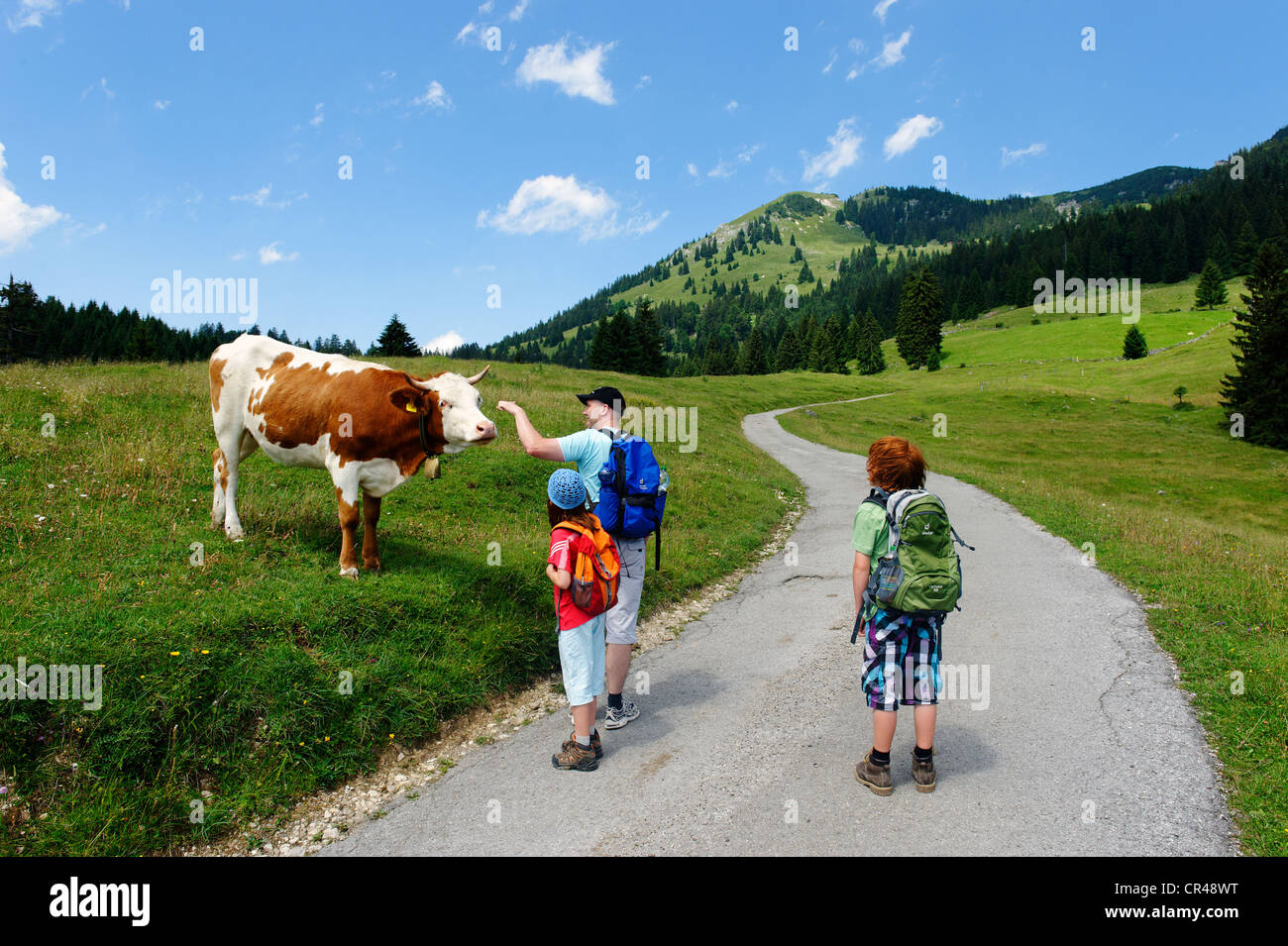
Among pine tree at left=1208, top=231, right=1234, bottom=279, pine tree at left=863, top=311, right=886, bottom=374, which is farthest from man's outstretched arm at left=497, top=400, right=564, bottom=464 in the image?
pine tree at left=1208, top=231, right=1234, bottom=279

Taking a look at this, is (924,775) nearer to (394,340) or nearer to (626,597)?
(626,597)

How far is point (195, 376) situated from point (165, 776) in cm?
1856

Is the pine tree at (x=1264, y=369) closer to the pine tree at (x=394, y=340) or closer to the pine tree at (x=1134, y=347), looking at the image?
the pine tree at (x=1134, y=347)

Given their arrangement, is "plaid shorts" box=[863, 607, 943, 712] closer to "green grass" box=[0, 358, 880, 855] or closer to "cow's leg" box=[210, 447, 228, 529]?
"green grass" box=[0, 358, 880, 855]

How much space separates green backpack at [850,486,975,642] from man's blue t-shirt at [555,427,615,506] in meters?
2.31

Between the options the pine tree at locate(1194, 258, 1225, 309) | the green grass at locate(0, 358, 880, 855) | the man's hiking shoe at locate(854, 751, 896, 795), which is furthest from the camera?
the pine tree at locate(1194, 258, 1225, 309)

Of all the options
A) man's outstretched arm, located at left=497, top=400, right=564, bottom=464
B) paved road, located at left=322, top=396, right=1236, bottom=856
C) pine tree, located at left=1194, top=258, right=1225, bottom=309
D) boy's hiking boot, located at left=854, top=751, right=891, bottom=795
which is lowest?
paved road, located at left=322, top=396, right=1236, bottom=856

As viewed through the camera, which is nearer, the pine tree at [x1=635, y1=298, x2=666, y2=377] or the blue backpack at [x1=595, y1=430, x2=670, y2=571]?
the blue backpack at [x1=595, y1=430, x2=670, y2=571]

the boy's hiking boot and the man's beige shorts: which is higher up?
→ the man's beige shorts

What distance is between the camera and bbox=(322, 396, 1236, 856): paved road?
14.1 ft

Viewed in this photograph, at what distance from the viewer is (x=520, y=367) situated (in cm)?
4084

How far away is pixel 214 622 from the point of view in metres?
5.70

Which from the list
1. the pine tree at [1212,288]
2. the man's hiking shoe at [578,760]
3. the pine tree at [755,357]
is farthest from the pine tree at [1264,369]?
the pine tree at [755,357]
